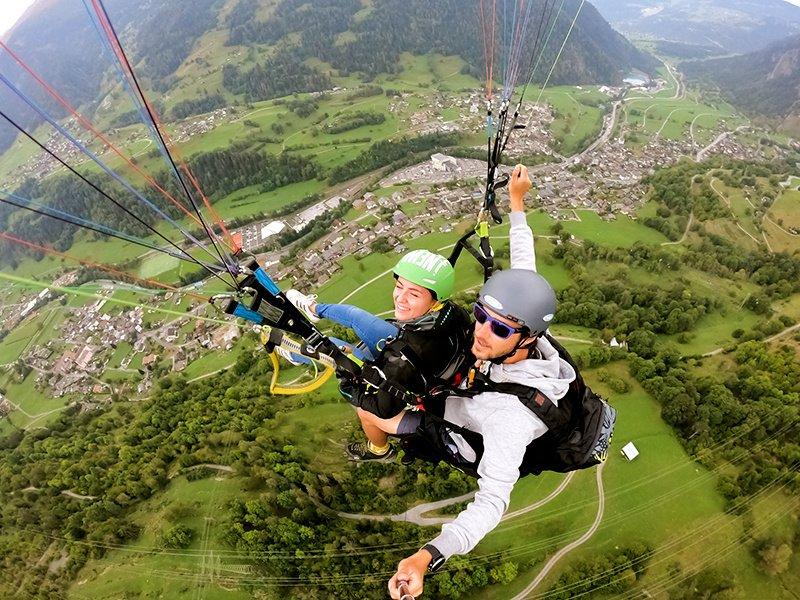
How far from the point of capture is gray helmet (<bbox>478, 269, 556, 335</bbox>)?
413cm

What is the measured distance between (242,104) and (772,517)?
116 metres

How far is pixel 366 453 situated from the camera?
23.9ft

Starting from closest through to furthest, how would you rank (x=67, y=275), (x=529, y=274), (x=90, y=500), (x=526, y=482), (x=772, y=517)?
(x=529, y=274) → (x=772, y=517) → (x=526, y=482) → (x=90, y=500) → (x=67, y=275)

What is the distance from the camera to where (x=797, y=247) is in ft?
176

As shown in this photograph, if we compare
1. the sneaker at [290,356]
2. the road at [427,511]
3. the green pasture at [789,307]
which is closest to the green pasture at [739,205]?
the green pasture at [789,307]

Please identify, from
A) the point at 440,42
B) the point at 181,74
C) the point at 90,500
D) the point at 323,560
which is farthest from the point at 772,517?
the point at 181,74

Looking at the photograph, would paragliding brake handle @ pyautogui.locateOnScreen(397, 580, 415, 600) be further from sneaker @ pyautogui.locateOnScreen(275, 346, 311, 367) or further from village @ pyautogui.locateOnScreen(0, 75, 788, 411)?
village @ pyautogui.locateOnScreen(0, 75, 788, 411)

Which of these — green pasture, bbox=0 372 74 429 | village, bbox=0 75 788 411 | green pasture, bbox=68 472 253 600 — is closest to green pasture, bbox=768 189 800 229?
village, bbox=0 75 788 411

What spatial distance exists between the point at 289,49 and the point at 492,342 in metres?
137

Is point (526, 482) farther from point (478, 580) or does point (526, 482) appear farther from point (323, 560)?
point (323, 560)

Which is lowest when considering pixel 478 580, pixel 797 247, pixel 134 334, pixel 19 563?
pixel 797 247

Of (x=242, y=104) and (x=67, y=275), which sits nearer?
(x=67, y=275)

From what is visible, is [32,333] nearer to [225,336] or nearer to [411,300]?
[225,336]

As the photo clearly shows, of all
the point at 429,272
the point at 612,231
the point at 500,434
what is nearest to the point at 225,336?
the point at 429,272
